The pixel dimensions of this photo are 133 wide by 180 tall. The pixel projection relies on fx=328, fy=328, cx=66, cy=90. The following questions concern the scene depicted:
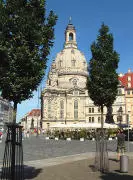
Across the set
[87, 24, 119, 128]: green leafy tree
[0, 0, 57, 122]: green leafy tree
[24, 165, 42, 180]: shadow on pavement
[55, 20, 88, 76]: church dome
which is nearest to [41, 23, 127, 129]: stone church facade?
[55, 20, 88, 76]: church dome

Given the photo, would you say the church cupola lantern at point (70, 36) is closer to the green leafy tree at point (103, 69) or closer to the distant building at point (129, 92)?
the distant building at point (129, 92)

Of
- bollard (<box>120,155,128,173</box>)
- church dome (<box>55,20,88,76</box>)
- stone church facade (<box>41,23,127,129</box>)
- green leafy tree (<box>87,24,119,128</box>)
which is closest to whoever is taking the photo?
bollard (<box>120,155,128,173</box>)

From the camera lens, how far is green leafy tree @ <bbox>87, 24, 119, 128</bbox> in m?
33.6

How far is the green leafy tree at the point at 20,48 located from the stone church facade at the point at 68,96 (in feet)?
290

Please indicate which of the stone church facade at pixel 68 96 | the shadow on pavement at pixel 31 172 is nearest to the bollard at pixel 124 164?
the shadow on pavement at pixel 31 172

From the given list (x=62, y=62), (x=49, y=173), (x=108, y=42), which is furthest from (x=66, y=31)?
(x=49, y=173)

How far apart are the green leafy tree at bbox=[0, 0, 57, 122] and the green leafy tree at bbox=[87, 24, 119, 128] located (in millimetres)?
22170

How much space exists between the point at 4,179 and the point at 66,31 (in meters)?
120

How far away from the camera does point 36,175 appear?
14.2 m

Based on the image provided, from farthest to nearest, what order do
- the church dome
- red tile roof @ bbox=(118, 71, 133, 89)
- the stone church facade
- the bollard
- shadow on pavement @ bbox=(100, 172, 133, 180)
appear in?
1. the church dome
2. the stone church facade
3. red tile roof @ bbox=(118, 71, 133, 89)
4. the bollard
5. shadow on pavement @ bbox=(100, 172, 133, 180)

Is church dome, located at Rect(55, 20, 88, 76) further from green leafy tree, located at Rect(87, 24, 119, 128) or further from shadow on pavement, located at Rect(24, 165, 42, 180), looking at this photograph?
shadow on pavement, located at Rect(24, 165, 42, 180)

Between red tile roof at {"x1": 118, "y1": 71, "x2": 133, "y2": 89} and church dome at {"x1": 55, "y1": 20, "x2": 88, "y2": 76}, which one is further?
church dome at {"x1": 55, "y1": 20, "x2": 88, "y2": 76}

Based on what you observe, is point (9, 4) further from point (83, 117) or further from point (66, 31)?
point (66, 31)

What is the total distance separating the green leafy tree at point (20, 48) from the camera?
36.4 ft
